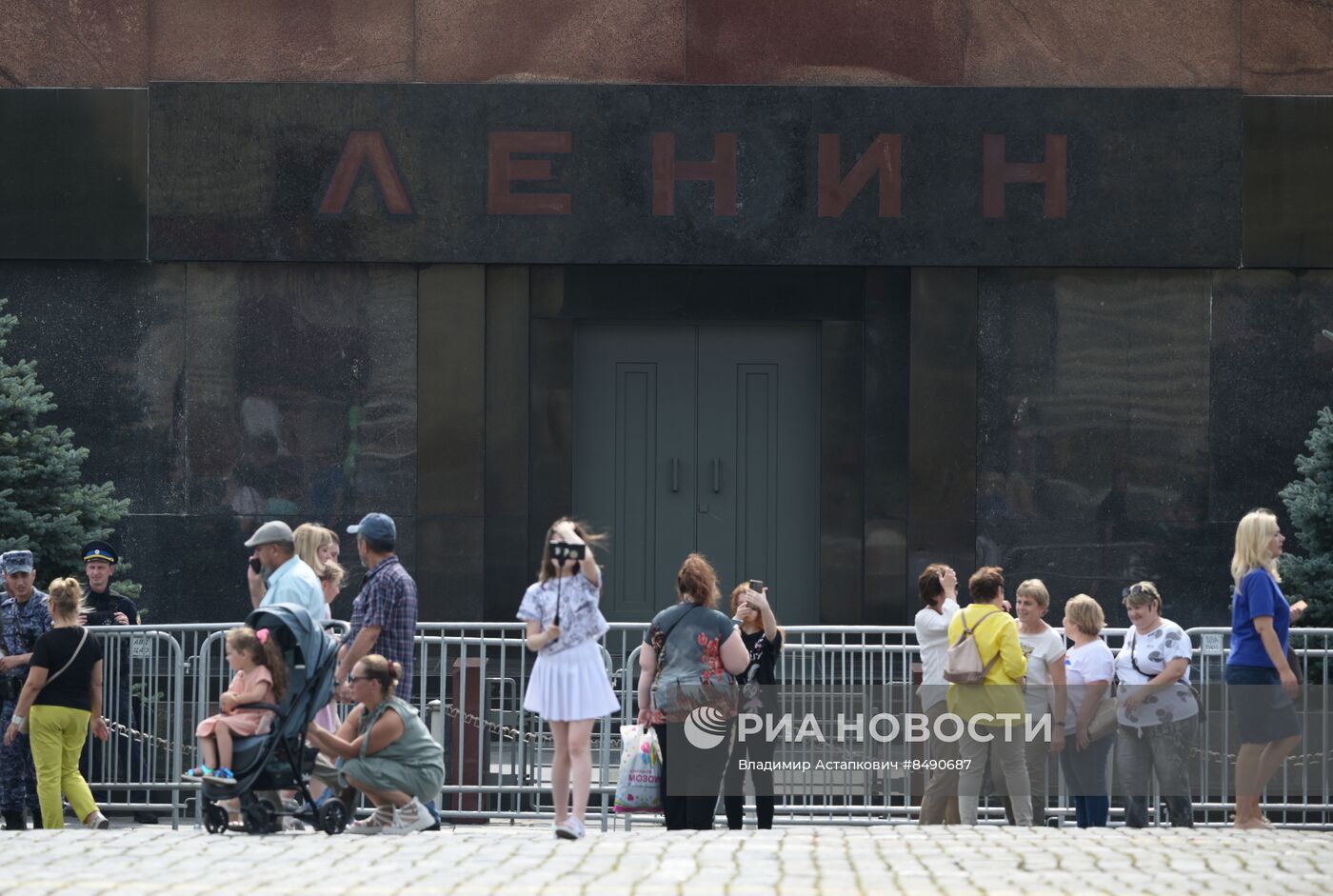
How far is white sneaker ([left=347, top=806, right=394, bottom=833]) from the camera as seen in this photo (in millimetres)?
10023

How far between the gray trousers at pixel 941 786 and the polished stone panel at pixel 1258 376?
26.9 feet

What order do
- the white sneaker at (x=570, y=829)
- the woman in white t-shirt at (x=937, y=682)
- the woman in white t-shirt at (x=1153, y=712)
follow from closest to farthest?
the white sneaker at (x=570, y=829)
the woman in white t-shirt at (x=1153, y=712)
the woman in white t-shirt at (x=937, y=682)

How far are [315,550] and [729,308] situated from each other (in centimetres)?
831

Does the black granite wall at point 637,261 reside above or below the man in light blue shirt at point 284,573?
above

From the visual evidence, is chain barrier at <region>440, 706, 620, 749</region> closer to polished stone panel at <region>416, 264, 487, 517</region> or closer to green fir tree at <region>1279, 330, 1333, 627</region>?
polished stone panel at <region>416, 264, 487, 517</region>

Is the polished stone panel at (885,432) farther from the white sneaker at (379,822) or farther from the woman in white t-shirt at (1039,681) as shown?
the white sneaker at (379,822)

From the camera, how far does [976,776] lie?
10945 mm

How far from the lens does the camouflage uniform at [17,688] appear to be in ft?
39.2

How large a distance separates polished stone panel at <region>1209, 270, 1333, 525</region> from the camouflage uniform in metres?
11.0

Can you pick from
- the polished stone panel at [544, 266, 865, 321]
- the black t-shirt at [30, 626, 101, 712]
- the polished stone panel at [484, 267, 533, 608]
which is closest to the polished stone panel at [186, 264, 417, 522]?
the polished stone panel at [484, 267, 533, 608]

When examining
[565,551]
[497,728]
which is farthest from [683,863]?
[497,728]

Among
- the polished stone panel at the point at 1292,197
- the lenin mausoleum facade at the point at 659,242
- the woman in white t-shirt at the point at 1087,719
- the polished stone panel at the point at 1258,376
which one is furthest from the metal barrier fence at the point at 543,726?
the polished stone panel at the point at 1292,197

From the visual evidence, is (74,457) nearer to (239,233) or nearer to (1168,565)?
→ (239,233)

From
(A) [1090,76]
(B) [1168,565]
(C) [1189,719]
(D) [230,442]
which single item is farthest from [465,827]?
(A) [1090,76]
